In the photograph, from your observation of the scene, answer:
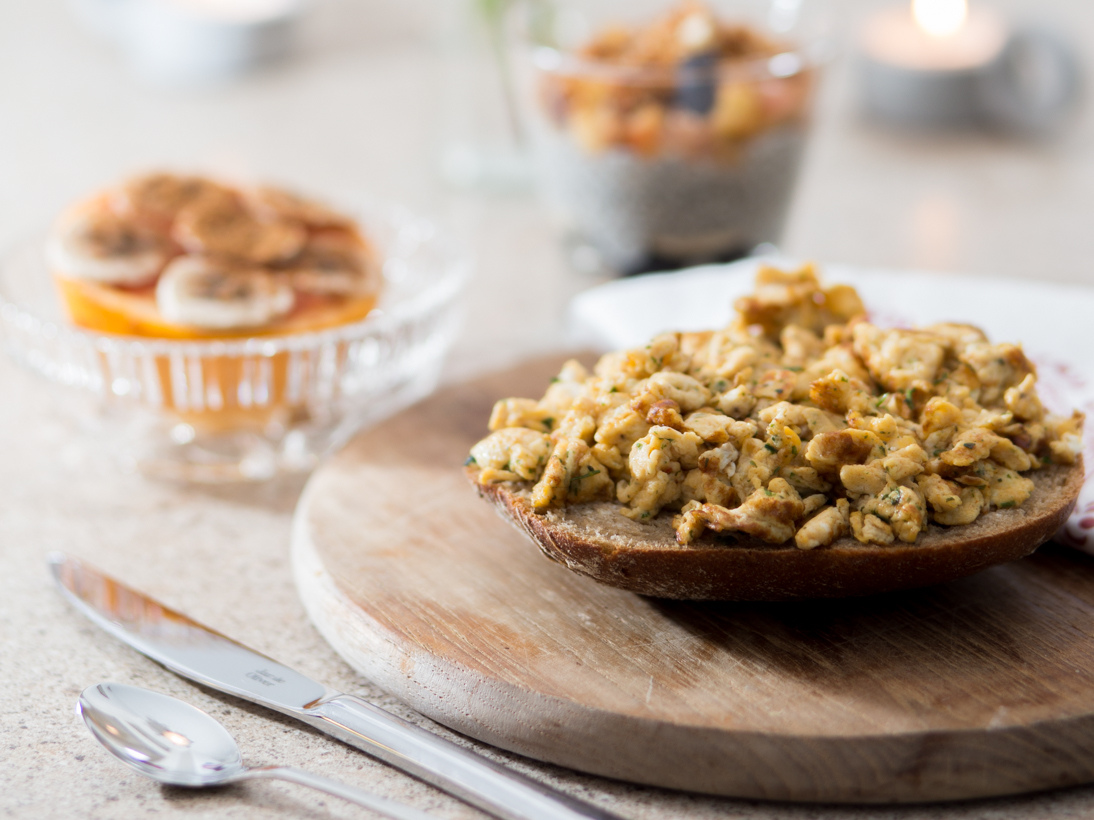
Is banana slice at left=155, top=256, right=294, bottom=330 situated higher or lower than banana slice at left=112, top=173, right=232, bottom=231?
lower

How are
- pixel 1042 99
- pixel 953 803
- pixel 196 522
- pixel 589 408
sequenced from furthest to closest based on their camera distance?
pixel 1042 99, pixel 196 522, pixel 589 408, pixel 953 803

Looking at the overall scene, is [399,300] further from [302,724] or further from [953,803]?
[953,803]

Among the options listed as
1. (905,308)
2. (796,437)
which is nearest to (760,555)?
(796,437)

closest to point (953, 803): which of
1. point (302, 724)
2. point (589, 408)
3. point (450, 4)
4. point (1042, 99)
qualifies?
point (589, 408)

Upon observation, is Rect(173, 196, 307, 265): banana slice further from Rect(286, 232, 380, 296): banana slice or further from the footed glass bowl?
the footed glass bowl

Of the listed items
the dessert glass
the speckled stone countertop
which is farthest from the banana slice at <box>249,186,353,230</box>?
the dessert glass

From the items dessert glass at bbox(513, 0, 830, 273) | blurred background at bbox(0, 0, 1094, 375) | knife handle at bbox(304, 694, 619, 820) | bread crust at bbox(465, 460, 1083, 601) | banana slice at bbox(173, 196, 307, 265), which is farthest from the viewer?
blurred background at bbox(0, 0, 1094, 375)
